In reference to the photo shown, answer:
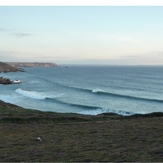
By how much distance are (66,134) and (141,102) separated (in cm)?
4004

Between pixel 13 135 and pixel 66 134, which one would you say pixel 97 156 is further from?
pixel 13 135

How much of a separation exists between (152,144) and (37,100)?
4645 cm

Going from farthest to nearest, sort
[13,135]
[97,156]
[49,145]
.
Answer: [13,135]
[49,145]
[97,156]

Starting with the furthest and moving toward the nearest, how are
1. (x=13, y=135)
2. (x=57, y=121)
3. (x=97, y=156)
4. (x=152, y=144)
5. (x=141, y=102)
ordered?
1. (x=141, y=102)
2. (x=57, y=121)
3. (x=13, y=135)
4. (x=152, y=144)
5. (x=97, y=156)

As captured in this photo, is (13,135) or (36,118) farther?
(36,118)

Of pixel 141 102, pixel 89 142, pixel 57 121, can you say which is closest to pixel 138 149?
pixel 89 142

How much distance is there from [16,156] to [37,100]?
4644cm

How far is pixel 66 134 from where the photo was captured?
17.9m

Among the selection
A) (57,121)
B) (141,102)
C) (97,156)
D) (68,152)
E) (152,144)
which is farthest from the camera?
(141,102)

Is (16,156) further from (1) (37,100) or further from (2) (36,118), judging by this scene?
(1) (37,100)

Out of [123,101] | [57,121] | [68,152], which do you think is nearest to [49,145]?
[68,152]

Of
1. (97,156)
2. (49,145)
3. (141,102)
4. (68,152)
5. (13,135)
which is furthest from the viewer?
(141,102)

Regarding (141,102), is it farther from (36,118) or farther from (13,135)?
(13,135)

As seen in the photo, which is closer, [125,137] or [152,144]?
[152,144]
